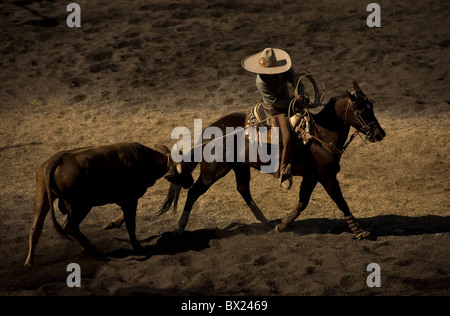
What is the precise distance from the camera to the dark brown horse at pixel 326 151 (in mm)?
7199

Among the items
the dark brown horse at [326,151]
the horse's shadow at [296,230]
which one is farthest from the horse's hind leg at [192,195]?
the horse's shadow at [296,230]

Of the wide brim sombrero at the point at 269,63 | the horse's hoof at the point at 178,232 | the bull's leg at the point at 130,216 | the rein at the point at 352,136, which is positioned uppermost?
the wide brim sombrero at the point at 269,63

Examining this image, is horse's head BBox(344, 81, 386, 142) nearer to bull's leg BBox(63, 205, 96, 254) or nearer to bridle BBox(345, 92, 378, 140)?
bridle BBox(345, 92, 378, 140)

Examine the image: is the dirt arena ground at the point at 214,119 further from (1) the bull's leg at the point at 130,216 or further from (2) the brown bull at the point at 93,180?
(2) the brown bull at the point at 93,180

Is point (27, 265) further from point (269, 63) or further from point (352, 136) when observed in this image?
point (352, 136)

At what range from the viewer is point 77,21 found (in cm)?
1644

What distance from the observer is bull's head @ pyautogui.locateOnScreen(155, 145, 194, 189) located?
23.9 feet

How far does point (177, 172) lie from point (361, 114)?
2.42 meters

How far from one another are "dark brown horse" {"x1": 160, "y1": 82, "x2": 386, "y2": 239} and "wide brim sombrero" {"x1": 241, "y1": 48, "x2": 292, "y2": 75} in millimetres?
755

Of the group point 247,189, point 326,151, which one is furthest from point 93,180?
point 326,151

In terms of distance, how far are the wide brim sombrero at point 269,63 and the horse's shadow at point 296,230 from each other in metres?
2.19

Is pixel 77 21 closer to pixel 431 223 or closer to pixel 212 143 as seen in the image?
pixel 212 143

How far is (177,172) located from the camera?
24.0 feet

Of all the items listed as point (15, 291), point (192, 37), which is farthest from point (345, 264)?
point (192, 37)
